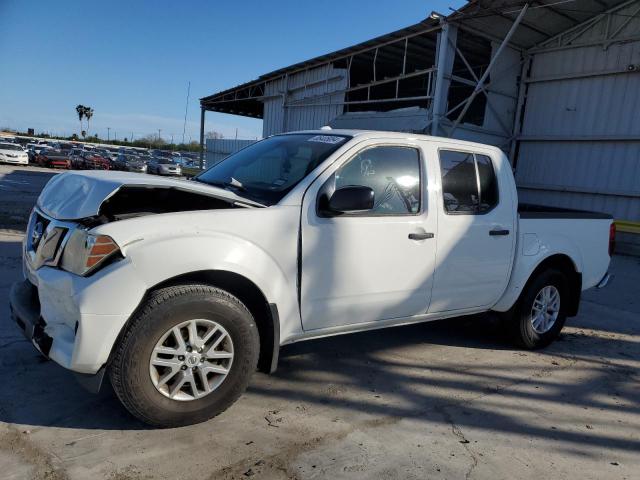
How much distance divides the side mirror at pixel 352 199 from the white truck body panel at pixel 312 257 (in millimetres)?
139

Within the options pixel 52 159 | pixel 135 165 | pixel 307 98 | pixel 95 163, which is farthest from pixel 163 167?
pixel 307 98

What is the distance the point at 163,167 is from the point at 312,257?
106 feet

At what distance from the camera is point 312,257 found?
10.7 ft

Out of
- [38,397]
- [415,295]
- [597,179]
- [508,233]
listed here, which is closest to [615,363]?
[508,233]

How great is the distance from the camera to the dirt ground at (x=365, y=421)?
2.68 m

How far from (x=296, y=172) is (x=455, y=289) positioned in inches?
64.3

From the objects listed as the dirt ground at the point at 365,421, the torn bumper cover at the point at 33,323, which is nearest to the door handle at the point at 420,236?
the dirt ground at the point at 365,421

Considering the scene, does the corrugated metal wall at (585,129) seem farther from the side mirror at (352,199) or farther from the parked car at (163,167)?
the parked car at (163,167)

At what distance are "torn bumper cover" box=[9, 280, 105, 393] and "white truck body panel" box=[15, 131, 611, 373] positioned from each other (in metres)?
0.06

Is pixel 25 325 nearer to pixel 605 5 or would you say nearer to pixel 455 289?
pixel 455 289

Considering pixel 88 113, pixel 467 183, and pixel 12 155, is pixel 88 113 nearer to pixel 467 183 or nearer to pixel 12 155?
pixel 12 155

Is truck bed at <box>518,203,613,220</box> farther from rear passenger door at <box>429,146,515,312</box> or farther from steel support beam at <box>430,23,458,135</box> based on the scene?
steel support beam at <box>430,23,458,135</box>

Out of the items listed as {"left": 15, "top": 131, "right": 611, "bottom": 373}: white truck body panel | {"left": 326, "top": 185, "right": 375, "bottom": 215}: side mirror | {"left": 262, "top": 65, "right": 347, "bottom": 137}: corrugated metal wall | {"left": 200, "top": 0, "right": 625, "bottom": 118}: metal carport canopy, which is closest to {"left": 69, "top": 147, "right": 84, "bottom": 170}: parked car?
{"left": 262, "top": 65, "right": 347, "bottom": 137}: corrugated metal wall

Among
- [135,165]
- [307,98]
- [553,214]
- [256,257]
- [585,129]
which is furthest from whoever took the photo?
[135,165]
